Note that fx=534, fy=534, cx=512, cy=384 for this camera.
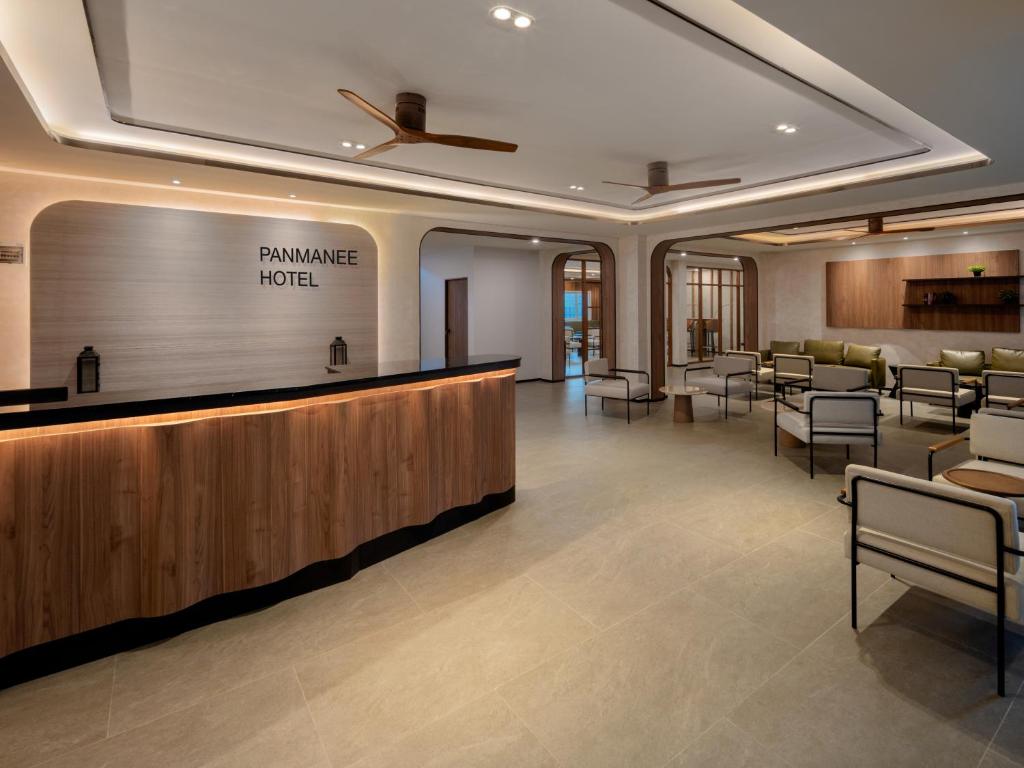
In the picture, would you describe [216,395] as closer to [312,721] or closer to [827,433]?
[312,721]

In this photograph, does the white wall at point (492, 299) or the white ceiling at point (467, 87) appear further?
the white wall at point (492, 299)

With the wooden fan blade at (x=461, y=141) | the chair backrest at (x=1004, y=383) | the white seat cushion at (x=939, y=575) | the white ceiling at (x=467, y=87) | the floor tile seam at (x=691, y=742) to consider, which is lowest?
the floor tile seam at (x=691, y=742)

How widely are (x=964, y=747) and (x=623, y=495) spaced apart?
118 inches

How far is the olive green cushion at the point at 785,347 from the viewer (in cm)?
1184

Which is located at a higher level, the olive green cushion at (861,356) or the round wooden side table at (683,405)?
the olive green cushion at (861,356)

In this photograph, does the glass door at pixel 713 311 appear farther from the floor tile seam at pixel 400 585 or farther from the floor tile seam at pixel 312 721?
the floor tile seam at pixel 312 721

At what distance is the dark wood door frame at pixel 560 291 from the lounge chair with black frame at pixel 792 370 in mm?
2896

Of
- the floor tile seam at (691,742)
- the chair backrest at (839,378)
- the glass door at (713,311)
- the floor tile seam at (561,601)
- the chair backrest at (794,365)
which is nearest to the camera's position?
the floor tile seam at (691,742)

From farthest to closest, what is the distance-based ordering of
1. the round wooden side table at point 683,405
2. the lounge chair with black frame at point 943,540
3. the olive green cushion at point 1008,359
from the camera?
the olive green cushion at point 1008,359
the round wooden side table at point 683,405
the lounge chair with black frame at point 943,540

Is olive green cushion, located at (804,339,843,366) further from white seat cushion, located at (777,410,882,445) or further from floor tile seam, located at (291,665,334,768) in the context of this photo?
floor tile seam, located at (291,665,334,768)

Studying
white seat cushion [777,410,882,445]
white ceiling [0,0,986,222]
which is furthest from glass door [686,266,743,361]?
white seat cushion [777,410,882,445]

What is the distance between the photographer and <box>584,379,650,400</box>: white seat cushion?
8.38 metres

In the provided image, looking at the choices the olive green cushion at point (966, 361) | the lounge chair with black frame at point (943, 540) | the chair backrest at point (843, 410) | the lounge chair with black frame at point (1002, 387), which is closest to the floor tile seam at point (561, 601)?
the lounge chair with black frame at point (943, 540)

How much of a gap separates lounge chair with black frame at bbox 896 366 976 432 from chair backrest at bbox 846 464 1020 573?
5908mm
